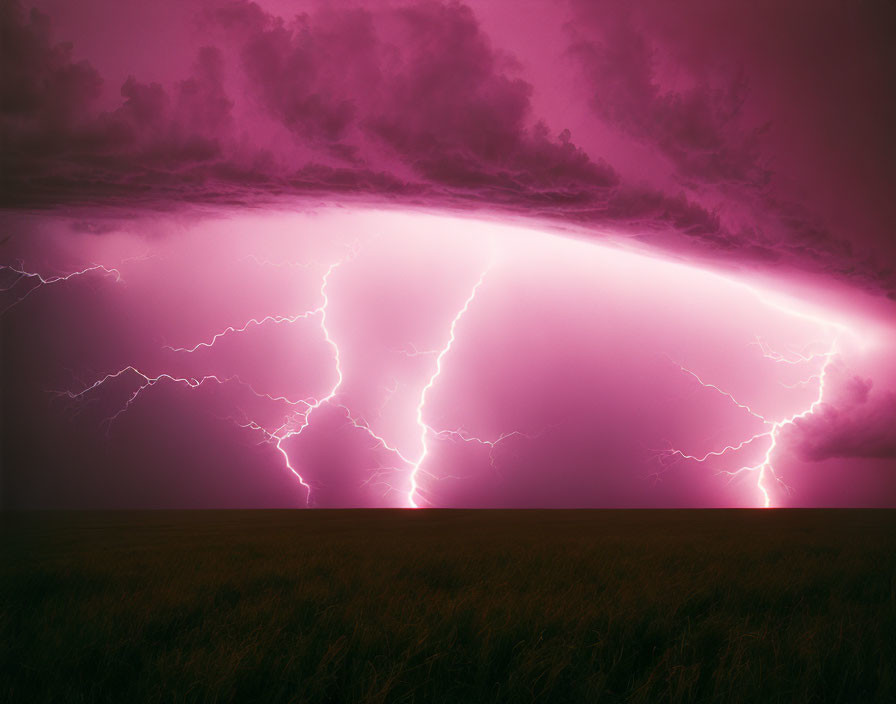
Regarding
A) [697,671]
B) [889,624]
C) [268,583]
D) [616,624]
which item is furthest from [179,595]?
[889,624]

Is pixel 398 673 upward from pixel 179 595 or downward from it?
upward

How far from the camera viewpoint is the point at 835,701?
5.58 ft

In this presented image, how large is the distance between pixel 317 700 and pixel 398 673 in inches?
9.6

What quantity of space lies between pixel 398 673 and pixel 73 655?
3.83 ft

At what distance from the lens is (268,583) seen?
11.3 ft

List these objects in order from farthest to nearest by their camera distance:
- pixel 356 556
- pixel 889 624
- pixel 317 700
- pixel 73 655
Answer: pixel 356 556 → pixel 889 624 → pixel 73 655 → pixel 317 700

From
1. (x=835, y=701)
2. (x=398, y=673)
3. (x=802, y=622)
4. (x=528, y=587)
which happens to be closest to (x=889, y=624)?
(x=802, y=622)

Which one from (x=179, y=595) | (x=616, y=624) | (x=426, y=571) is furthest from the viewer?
(x=426, y=571)

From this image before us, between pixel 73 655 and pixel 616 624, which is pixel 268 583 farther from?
pixel 616 624

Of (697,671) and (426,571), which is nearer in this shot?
(697,671)

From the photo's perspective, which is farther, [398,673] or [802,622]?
[802,622]

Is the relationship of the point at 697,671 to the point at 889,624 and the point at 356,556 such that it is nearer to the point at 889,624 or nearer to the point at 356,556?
the point at 889,624

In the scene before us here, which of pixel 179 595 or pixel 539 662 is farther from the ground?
pixel 539 662

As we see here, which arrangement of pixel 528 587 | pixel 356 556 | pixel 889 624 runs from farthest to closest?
pixel 356 556, pixel 528 587, pixel 889 624
